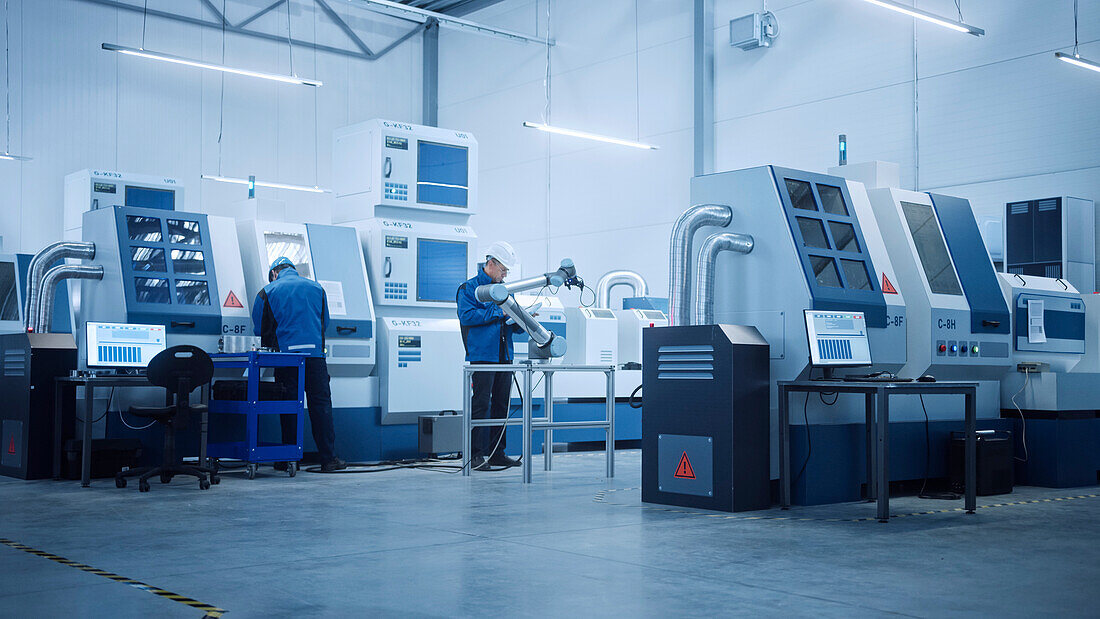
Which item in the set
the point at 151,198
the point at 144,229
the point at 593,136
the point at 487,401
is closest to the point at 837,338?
the point at 487,401

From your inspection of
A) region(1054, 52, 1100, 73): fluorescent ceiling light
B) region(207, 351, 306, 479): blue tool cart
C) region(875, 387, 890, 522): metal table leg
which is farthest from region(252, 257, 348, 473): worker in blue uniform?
region(1054, 52, 1100, 73): fluorescent ceiling light

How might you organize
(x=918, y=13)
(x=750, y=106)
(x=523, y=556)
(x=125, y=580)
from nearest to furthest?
(x=125, y=580), (x=523, y=556), (x=918, y=13), (x=750, y=106)

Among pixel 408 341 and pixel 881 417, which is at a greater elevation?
pixel 408 341

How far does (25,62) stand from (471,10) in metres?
7.09

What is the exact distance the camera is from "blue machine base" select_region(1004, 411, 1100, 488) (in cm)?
711

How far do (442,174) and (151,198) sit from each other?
506cm

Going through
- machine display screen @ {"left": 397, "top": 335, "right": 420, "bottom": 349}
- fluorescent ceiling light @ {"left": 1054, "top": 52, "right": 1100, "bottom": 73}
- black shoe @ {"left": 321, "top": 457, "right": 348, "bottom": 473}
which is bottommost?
black shoe @ {"left": 321, "top": 457, "right": 348, "bottom": 473}

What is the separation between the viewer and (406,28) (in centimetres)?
1836

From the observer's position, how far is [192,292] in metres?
8.05

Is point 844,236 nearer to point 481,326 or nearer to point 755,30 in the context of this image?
point 481,326

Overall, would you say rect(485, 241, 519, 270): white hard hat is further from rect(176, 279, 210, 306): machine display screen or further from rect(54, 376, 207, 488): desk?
rect(54, 376, 207, 488): desk

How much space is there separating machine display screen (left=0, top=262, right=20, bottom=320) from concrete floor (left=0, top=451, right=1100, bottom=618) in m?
4.79

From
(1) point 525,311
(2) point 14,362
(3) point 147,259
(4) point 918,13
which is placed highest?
(4) point 918,13

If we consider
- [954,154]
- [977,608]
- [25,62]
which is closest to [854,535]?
[977,608]
